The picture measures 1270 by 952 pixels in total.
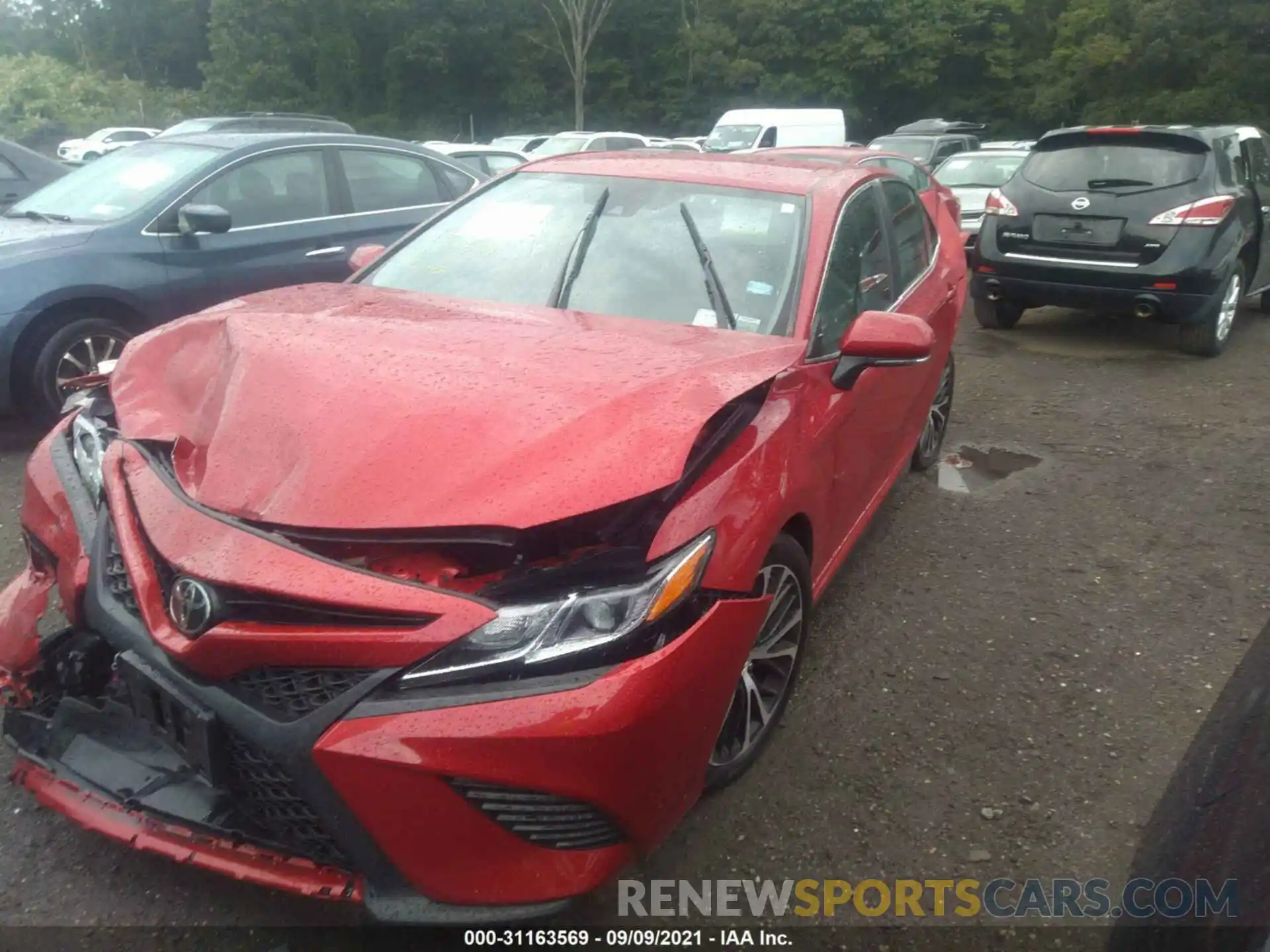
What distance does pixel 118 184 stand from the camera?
6023mm

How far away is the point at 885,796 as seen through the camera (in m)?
2.80

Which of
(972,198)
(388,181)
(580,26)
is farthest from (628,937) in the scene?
(580,26)

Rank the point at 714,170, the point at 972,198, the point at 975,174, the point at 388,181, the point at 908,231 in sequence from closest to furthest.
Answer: the point at 714,170, the point at 908,231, the point at 388,181, the point at 972,198, the point at 975,174

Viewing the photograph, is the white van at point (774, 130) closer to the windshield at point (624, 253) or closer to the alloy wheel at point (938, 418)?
the alloy wheel at point (938, 418)

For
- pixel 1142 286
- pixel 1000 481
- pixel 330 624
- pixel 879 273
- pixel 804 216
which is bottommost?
pixel 1000 481

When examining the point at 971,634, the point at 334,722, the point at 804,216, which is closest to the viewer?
the point at 334,722

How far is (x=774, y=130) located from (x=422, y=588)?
20656 mm

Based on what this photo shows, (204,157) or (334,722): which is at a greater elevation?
(204,157)

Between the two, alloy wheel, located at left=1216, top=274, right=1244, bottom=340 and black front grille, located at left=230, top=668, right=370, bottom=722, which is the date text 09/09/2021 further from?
alloy wheel, located at left=1216, top=274, right=1244, bottom=340

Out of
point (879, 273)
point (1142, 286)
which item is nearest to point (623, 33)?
point (1142, 286)

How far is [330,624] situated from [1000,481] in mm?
4119

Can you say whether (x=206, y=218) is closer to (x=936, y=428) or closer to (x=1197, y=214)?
(x=936, y=428)

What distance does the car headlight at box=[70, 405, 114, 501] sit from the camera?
98.3 inches

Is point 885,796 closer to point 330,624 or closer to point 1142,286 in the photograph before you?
point 330,624
